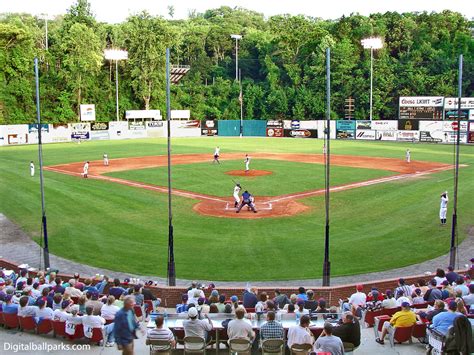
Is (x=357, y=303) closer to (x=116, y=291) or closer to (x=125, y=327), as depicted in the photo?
(x=116, y=291)

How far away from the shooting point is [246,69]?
387 feet

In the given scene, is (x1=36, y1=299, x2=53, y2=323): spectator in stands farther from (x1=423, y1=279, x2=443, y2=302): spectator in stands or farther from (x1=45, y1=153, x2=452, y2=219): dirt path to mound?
(x1=45, y1=153, x2=452, y2=219): dirt path to mound

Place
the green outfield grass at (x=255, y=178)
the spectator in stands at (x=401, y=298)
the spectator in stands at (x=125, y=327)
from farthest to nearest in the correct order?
Result: the green outfield grass at (x=255, y=178) → the spectator in stands at (x=401, y=298) → the spectator in stands at (x=125, y=327)

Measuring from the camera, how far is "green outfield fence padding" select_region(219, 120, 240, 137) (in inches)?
3821

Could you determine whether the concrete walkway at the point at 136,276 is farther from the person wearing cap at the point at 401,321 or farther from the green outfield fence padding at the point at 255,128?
the green outfield fence padding at the point at 255,128

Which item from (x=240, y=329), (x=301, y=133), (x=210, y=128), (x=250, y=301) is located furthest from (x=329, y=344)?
(x=210, y=128)

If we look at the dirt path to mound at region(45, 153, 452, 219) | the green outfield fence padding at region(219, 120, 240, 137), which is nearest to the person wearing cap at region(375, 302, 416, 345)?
the dirt path to mound at region(45, 153, 452, 219)

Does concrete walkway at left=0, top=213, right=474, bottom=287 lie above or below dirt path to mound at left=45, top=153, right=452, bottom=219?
below

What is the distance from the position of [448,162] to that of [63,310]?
160 ft

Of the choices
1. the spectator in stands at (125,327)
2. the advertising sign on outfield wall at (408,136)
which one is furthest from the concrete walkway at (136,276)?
the advertising sign on outfield wall at (408,136)

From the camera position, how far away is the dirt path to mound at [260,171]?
31562 mm

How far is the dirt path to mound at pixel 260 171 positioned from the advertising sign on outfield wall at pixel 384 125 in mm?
22559
